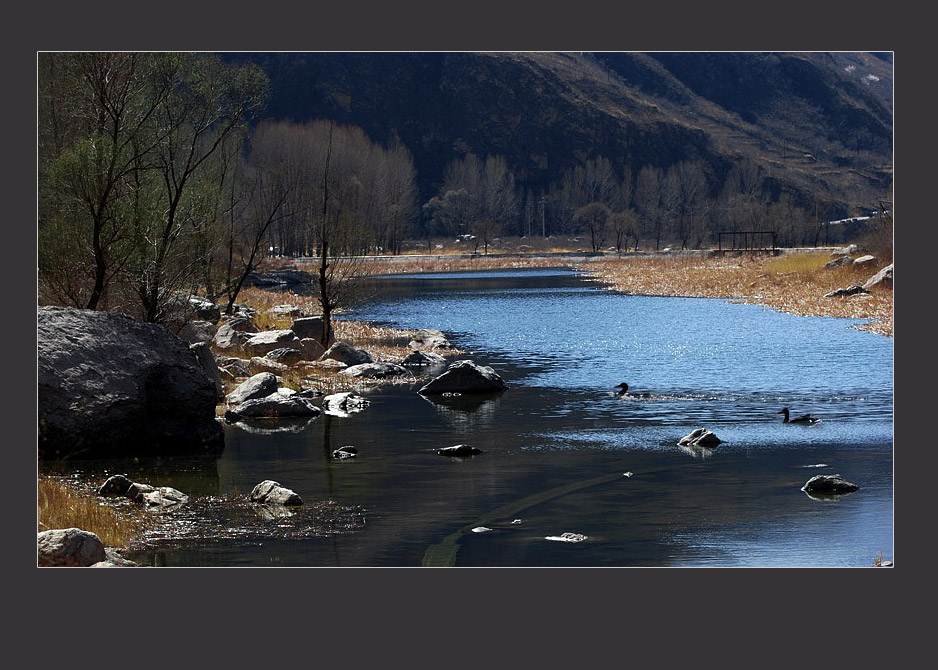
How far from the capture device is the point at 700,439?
65.9 feet

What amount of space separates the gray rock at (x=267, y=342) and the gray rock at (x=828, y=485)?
18.5 meters

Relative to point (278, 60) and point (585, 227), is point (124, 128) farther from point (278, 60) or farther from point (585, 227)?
point (278, 60)

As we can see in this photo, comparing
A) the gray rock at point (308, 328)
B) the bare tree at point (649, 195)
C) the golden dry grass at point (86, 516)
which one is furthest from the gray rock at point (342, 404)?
the bare tree at point (649, 195)

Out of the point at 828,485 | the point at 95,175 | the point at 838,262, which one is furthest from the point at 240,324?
the point at 838,262

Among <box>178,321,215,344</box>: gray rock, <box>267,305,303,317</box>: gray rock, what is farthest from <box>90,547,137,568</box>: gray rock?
<box>267,305,303,317</box>: gray rock

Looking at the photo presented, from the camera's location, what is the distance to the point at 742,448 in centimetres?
1977

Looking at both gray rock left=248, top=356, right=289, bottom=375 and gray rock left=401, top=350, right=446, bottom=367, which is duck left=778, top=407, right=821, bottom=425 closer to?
gray rock left=401, top=350, right=446, bottom=367

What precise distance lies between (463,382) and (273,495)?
11779 mm

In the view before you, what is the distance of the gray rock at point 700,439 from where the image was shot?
65.7 feet

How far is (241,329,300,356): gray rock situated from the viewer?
3144 cm

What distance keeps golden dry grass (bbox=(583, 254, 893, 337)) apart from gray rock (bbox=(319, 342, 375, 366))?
17.2 meters

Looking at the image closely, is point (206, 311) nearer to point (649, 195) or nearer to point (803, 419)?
point (803, 419)

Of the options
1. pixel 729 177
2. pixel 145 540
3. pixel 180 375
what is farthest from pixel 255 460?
pixel 729 177

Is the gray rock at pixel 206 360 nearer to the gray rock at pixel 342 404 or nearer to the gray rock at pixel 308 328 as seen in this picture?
the gray rock at pixel 342 404
